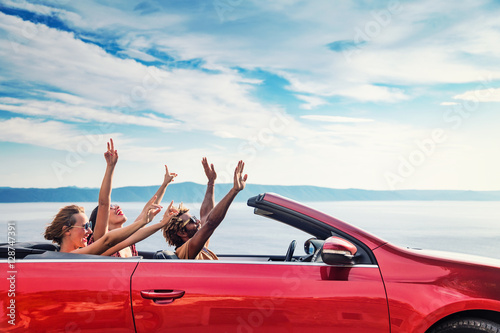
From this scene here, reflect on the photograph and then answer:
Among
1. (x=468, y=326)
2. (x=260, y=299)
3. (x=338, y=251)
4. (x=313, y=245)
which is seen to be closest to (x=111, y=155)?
(x=313, y=245)

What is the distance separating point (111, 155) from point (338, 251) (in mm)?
2161

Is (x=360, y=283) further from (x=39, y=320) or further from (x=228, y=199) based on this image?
(x=39, y=320)

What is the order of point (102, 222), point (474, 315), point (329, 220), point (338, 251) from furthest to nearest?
point (102, 222) < point (329, 220) < point (474, 315) < point (338, 251)

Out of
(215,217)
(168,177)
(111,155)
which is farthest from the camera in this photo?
(168,177)

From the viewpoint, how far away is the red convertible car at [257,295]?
265cm

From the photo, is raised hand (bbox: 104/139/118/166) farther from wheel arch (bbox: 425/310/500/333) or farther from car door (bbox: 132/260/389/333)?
wheel arch (bbox: 425/310/500/333)

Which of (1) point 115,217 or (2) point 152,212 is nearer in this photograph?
(2) point 152,212

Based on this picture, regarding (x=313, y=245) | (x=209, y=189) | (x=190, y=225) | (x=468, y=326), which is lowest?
(x=468, y=326)

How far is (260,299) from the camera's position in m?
2.67

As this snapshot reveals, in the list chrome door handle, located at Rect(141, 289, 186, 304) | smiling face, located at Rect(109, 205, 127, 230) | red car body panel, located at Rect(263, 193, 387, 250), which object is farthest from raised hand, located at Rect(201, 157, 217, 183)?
chrome door handle, located at Rect(141, 289, 186, 304)

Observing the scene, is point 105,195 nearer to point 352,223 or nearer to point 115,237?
point 115,237

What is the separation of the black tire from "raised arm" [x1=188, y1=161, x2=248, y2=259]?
1.50 metres

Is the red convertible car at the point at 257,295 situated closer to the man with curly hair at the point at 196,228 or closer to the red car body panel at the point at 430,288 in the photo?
the red car body panel at the point at 430,288

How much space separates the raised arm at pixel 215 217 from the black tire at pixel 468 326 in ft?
4.91
